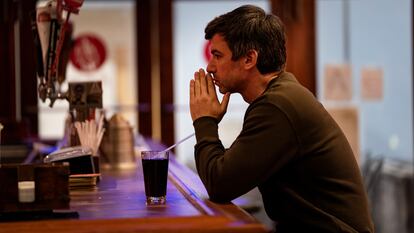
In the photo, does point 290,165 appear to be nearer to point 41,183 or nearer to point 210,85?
→ point 210,85

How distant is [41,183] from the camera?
1536 millimetres

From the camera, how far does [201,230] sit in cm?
142

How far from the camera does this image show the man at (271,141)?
1.75 metres

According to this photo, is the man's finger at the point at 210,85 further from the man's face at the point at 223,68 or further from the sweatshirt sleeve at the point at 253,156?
the sweatshirt sleeve at the point at 253,156

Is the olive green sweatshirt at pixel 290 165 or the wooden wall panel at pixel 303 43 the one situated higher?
the wooden wall panel at pixel 303 43

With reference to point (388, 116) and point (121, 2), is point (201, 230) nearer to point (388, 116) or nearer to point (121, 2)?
point (388, 116)

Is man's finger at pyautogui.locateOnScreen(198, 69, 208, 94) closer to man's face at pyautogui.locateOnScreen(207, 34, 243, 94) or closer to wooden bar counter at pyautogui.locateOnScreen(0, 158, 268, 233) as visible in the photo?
man's face at pyautogui.locateOnScreen(207, 34, 243, 94)

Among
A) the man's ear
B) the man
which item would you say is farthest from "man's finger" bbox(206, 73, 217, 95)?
the man's ear

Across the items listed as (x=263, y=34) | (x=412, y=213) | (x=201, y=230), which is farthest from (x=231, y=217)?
(x=412, y=213)

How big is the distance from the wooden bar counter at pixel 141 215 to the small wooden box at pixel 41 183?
0.05 meters

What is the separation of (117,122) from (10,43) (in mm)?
3113

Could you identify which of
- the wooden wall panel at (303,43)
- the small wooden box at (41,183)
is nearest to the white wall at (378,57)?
the wooden wall panel at (303,43)

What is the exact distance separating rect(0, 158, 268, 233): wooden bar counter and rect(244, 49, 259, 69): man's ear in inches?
15.2

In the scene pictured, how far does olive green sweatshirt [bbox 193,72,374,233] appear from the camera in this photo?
1743mm
